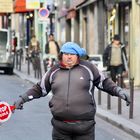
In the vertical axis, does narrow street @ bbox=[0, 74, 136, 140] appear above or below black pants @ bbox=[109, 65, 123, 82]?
below

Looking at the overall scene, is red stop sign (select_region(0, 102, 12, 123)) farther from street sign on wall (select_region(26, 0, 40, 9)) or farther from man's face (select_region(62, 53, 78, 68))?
street sign on wall (select_region(26, 0, 40, 9))

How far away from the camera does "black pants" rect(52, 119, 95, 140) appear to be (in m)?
6.86

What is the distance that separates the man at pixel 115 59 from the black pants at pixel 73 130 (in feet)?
45.0

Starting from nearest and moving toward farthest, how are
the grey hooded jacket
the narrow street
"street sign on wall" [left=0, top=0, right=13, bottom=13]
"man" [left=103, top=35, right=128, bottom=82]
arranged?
1. the grey hooded jacket
2. the narrow street
3. "man" [left=103, top=35, right=128, bottom=82]
4. "street sign on wall" [left=0, top=0, right=13, bottom=13]

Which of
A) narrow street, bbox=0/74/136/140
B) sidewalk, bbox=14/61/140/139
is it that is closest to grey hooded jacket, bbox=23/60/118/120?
narrow street, bbox=0/74/136/140

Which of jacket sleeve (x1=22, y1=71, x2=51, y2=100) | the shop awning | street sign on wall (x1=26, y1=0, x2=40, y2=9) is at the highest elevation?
the shop awning

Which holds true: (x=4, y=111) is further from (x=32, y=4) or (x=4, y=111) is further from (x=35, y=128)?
(x=32, y=4)

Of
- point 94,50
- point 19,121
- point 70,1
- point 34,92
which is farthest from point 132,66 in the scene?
point 70,1

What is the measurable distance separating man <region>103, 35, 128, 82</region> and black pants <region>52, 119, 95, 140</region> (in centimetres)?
1371

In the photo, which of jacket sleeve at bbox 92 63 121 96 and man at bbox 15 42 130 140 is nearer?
man at bbox 15 42 130 140

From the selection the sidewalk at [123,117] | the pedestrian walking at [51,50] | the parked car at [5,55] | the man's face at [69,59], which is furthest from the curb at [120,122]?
the parked car at [5,55]

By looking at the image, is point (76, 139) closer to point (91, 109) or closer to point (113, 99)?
point (91, 109)

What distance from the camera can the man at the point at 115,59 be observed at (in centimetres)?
2070

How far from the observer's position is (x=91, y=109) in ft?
22.7
